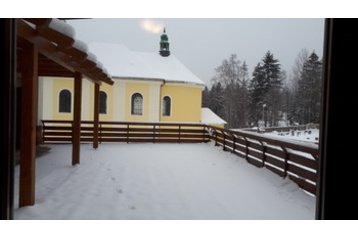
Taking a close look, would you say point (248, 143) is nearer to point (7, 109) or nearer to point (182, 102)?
point (7, 109)

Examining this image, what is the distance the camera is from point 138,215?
170 inches

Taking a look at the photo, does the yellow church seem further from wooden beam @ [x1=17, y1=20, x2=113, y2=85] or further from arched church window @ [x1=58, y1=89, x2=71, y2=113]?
wooden beam @ [x1=17, y1=20, x2=113, y2=85]

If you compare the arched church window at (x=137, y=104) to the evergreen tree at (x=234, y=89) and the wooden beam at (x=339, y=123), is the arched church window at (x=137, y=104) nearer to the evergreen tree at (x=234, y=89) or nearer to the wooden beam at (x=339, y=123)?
the wooden beam at (x=339, y=123)

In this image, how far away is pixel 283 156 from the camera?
21.0ft

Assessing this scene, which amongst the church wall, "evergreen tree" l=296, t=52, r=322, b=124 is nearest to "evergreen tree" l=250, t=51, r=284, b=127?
"evergreen tree" l=296, t=52, r=322, b=124

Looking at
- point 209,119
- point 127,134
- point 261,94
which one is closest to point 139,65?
point 209,119

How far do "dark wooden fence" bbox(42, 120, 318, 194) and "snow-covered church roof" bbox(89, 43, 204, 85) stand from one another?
A: 6.26 m

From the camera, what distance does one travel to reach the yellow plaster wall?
2028 centimetres

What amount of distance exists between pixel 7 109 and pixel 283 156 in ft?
18.6

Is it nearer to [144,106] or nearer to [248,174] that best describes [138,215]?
[248,174]

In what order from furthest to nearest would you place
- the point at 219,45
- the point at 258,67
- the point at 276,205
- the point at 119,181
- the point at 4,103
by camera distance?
1. the point at 219,45
2. the point at 258,67
3. the point at 119,181
4. the point at 276,205
5. the point at 4,103

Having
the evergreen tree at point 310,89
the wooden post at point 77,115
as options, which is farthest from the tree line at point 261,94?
the wooden post at point 77,115

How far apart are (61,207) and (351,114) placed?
402 cm

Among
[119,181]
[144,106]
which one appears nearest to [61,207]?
[119,181]
